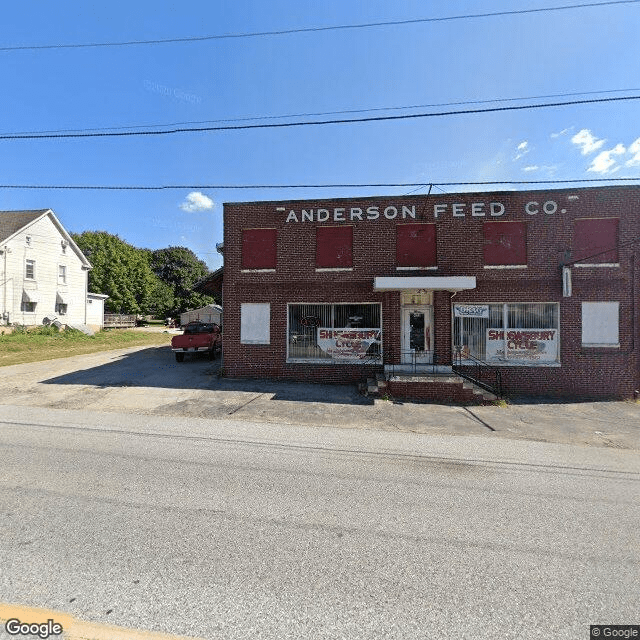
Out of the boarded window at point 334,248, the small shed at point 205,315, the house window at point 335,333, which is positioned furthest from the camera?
the small shed at point 205,315

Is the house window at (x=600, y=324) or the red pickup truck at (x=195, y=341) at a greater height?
the house window at (x=600, y=324)

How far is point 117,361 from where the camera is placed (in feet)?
58.2

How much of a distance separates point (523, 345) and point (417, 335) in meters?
3.57

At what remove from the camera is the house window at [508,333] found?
12375mm

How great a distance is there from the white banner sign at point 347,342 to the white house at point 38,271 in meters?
26.8

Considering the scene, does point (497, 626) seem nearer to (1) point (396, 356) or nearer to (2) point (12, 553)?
(2) point (12, 553)

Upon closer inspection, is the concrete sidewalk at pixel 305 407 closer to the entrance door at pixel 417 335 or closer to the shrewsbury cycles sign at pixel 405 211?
the entrance door at pixel 417 335

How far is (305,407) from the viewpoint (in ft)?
31.8

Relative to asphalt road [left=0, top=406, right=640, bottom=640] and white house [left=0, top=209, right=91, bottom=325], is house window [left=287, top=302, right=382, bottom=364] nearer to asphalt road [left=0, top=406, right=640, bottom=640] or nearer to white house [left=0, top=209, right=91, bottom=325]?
asphalt road [left=0, top=406, right=640, bottom=640]

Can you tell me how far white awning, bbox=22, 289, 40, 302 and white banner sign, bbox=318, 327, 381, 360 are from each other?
90.9 feet

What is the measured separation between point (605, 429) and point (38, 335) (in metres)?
31.7

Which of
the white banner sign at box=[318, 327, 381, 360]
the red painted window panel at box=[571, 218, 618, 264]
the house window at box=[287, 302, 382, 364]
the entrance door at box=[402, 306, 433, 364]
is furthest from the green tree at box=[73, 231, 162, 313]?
the red painted window panel at box=[571, 218, 618, 264]

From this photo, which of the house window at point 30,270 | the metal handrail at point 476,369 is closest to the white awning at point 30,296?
the house window at point 30,270

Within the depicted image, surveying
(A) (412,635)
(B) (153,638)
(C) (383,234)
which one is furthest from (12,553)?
(C) (383,234)
